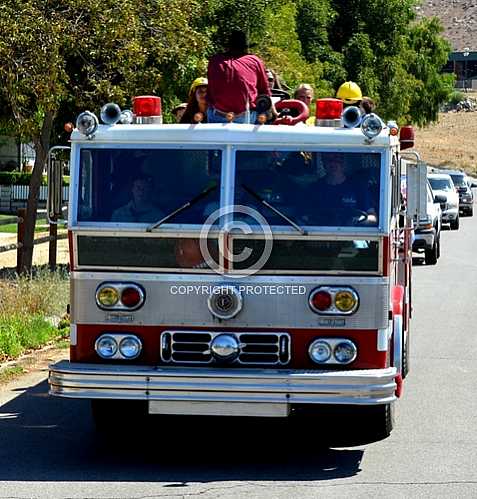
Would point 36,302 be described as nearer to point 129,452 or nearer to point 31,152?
point 129,452

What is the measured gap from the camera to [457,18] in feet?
527

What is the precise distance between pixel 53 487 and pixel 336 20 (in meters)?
32.1

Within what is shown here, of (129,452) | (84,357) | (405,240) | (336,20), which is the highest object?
(336,20)

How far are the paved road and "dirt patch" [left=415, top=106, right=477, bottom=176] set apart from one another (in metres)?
77.8

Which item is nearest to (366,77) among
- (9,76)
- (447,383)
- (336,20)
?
(336,20)

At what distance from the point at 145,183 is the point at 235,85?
1.09 metres

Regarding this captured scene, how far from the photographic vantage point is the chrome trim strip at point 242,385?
7914 mm

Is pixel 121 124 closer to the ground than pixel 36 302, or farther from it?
farther from it

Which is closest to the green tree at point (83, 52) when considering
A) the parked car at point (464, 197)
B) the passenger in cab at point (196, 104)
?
the passenger in cab at point (196, 104)

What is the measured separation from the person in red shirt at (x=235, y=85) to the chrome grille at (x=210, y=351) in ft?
5.11

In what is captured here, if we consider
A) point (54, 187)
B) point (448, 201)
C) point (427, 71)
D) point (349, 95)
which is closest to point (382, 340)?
point (54, 187)

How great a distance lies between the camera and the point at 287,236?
818 cm

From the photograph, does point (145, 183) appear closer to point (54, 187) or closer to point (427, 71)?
point (54, 187)

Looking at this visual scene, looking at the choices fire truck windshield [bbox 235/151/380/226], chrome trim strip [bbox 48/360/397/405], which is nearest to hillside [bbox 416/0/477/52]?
fire truck windshield [bbox 235/151/380/226]
